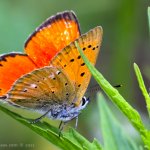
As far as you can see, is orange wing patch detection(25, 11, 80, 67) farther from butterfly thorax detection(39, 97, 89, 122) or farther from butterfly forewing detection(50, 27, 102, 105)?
butterfly thorax detection(39, 97, 89, 122)

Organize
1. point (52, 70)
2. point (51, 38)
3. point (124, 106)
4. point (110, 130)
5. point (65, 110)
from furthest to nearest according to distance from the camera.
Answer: point (65, 110) → point (51, 38) → point (52, 70) → point (124, 106) → point (110, 130)

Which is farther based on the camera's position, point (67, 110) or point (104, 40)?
→ point (104, 40)

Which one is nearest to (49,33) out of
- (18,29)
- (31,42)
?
(31,42)

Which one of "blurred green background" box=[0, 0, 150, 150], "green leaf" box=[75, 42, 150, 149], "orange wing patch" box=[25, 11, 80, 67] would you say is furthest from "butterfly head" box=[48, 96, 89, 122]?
"blurred green background" box=[0, 0, 150, 150]

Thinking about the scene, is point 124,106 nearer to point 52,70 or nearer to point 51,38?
point 52,70

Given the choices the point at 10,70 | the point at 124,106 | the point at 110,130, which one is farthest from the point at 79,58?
the point at 110,130

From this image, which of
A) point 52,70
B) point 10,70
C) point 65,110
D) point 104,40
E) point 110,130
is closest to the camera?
point 110,130
